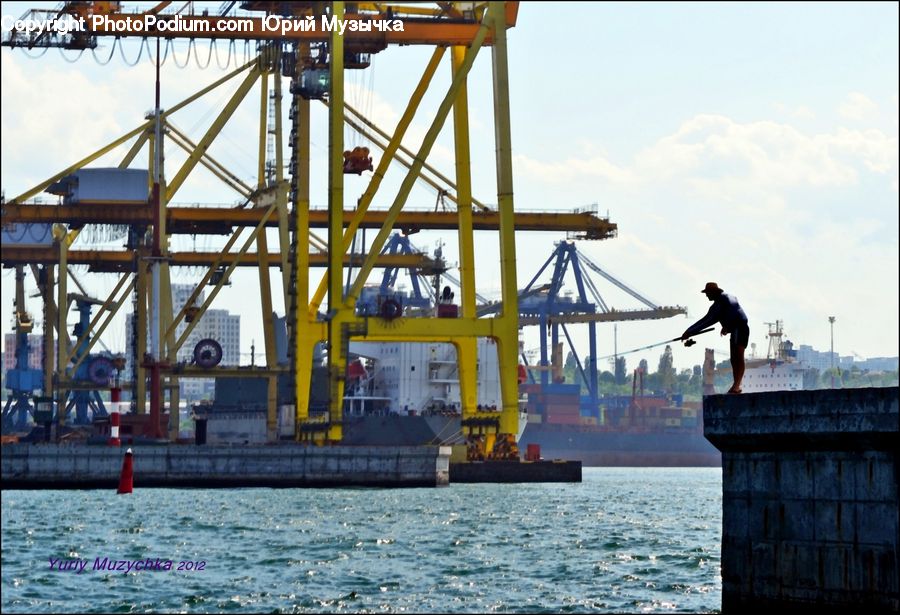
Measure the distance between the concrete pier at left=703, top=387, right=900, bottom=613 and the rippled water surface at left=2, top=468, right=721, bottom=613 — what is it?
3.25m

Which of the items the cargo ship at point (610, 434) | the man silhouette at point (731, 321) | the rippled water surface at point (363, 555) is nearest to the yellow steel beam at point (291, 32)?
the rippled water surface at point (363, 555)

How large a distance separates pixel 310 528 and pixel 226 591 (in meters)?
10.9

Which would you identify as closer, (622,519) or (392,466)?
(622,519)

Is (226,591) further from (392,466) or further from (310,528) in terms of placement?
(392,466)

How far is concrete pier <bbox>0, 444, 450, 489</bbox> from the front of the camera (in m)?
50.0

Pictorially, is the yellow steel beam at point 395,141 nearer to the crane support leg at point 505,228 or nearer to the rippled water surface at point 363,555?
the crane support leg at point 505,228

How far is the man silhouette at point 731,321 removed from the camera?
533 inches

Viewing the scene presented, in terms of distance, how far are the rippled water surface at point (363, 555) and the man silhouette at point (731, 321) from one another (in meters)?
3.37

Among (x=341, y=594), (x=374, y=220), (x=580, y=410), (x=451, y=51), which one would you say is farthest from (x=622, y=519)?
(x=580, y=410)

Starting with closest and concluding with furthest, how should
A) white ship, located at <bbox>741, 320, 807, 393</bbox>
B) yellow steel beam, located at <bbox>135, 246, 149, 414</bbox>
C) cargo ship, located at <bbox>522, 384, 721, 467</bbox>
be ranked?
yellow steel beam, located at <bbox>135, 246, 149, 414</bbox>
white ship, located at <bbox>741, 320, 807, 393</bbox>
cargo ship, located at <bbox>522, 384, 721, 467</bbox>

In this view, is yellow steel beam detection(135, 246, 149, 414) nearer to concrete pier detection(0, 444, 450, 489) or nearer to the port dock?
concrete pier detection(0, 444, 450, 489)

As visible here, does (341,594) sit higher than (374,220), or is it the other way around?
(374,220)

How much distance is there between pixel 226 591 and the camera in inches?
701

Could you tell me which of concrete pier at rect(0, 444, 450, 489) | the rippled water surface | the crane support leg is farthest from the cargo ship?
the rippled water surface
